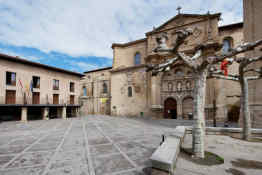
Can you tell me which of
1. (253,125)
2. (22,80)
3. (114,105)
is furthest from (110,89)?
(253,125)

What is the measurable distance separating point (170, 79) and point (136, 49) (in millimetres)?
8377

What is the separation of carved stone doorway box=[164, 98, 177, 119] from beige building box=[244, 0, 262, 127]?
8.93 m

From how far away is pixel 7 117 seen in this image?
14750 millimetres

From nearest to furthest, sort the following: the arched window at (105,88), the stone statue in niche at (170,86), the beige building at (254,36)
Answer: the beige building at (254,36), the stone statue in niche at (170,86), the arched window at (105,88)

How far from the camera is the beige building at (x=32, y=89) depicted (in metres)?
13.9

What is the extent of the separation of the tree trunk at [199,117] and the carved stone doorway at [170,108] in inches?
547

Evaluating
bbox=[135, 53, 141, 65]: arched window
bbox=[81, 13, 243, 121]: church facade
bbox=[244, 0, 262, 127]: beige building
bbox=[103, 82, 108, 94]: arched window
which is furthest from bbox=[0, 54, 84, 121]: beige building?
bbox=[244, 0, 262, 127]: beige building

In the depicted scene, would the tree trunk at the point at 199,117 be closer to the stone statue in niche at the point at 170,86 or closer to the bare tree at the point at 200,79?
the bare tree at the point at 200,79

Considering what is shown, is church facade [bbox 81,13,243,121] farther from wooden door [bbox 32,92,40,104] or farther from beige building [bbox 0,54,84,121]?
wooden door [bbox 32,92,40,104]

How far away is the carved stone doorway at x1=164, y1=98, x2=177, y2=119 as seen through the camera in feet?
54.6

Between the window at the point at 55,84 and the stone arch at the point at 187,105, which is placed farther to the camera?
the window at the point at 55,84

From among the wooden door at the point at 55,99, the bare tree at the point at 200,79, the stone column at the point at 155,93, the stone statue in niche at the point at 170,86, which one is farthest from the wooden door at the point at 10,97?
the stone statue in niche at the point at 170,86

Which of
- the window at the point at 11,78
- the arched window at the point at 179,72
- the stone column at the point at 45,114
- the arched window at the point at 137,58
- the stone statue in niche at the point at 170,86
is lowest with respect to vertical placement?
the stone column at the point at 45,114

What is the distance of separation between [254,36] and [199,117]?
31.3 ft
